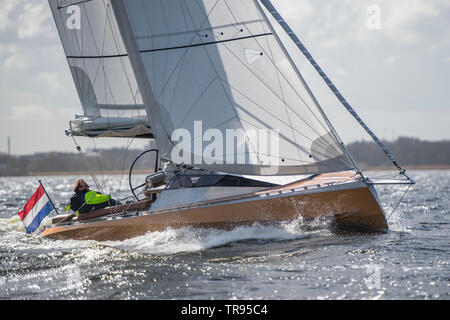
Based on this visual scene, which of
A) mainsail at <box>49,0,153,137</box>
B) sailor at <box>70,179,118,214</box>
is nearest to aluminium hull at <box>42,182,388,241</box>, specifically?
sailor at <box>70,179,118,214</box>

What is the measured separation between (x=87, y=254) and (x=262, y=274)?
2.80 metres

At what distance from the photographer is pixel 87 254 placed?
779 cm

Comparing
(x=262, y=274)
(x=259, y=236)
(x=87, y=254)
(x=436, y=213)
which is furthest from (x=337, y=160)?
(x=436, y=213)

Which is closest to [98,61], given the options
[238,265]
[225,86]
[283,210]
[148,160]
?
[225,86]

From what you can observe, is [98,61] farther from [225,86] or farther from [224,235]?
[224,235]

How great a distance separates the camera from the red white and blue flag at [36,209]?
10047 millimetres

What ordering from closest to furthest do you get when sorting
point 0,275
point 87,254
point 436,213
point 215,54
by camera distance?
point 0,275, point 87,254, point 215,54, point 436,213

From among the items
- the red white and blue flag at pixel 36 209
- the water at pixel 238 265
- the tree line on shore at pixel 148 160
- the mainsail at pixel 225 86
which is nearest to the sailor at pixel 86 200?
the red white and blue flag at pixel 36 209

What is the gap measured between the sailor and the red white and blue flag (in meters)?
0.51

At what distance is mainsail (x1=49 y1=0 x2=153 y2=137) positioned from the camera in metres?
11.0

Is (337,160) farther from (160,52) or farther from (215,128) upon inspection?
(160,52)

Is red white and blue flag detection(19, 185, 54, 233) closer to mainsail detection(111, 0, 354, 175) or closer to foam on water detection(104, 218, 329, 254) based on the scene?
foam on water detection(104, 218, 329, 254)

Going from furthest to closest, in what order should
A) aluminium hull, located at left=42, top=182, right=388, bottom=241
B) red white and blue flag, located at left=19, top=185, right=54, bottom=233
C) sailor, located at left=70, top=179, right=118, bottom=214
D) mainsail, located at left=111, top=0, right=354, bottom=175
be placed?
red white and blue flag, located at left=19, top=185, right=54, bottom=233 → sailor, located at left=70, top=179, right=118, bottom=214 → mainsail, located at left=111, top=0, right=354, bottom=175 → aluminium hull, located at left=42, top=182, right=388, bottom=241
